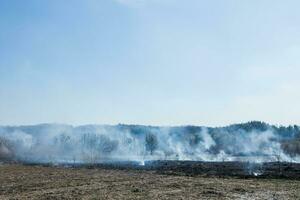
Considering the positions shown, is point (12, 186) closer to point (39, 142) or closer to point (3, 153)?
point (3, 153)

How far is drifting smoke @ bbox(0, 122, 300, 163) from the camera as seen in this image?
93.2 meters

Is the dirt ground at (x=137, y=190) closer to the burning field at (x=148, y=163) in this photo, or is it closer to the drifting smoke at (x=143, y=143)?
the burning field at (x=148, y=163)

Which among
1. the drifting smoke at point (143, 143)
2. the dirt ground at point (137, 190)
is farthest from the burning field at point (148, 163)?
the drifting smoke at point (143, 143)

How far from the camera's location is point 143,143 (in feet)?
391

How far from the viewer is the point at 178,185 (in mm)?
30484

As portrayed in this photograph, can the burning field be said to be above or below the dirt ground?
above

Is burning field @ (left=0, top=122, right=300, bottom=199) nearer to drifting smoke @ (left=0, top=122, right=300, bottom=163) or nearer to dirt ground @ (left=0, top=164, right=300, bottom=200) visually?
dirt ground @ (left=0, top=164, right=300, bottom=200)

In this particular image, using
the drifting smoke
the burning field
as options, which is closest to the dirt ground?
the burning field

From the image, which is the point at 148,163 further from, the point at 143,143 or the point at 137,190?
the point at 143,143

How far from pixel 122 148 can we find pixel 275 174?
70.3m

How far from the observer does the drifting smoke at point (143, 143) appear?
93.2 metres

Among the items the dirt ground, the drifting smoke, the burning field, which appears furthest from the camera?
the drifting smoke

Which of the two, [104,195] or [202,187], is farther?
[202,187]

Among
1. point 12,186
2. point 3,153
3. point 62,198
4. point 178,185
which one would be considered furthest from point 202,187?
point 3,153
